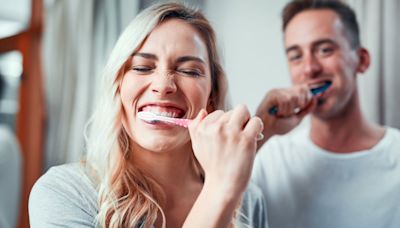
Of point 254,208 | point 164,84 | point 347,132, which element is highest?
point 164,84

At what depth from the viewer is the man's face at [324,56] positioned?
0.73 metres

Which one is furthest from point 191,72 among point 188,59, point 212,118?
point 212,118

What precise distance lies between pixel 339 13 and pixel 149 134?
1.24 ft

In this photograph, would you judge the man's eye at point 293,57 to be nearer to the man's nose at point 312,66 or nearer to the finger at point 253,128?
the man's nose at point 312,66

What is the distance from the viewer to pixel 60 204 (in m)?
0.56

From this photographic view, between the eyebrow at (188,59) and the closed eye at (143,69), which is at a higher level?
the eyebrow at (188,59)

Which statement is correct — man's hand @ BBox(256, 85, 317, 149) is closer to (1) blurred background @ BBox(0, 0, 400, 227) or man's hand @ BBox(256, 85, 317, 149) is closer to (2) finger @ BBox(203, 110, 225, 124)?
(1) blurred background @ BBox(0, 0, 400, 227)

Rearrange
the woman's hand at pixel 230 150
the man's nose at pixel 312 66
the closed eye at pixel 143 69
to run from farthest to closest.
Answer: the man's nose at pixel 312 66
the closed eye at pixel 143 69
the woman's hand at pixel 230 150

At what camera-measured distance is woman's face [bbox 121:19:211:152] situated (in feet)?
1.98

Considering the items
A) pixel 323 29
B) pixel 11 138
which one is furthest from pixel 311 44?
pixel 11 138

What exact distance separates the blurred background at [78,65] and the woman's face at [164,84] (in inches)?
3.8

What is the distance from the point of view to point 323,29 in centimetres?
74

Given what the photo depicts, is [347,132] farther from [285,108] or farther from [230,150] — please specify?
[230,150]

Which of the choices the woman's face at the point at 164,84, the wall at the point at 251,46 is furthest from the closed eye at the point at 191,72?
the wall at the point at 251,46
